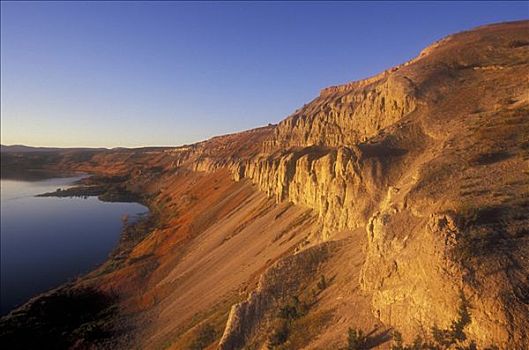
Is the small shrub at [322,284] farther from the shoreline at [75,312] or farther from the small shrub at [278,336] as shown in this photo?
the shoreline at [75,312]

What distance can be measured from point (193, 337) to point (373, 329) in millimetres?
10753

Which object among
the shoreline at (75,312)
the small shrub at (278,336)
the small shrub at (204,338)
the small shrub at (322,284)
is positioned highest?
the small shrub at (322,284)

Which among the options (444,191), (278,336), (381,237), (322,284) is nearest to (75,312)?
(278,336)

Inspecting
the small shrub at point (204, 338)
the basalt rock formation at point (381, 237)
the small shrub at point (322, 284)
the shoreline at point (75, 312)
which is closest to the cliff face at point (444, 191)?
the basalt rock formation at point (381, 237)

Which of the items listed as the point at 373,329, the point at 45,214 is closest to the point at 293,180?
Answer: the point at 373,329

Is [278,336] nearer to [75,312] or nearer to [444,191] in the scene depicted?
[444,191]

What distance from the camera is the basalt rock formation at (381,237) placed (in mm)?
10062

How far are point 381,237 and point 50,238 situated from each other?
54.4 meters

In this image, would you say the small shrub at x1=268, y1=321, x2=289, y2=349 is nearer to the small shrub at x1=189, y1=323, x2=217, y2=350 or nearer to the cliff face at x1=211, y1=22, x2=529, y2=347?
the cliff face at x1=211, y1=22, x2=529, y2=347

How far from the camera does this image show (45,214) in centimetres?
7356

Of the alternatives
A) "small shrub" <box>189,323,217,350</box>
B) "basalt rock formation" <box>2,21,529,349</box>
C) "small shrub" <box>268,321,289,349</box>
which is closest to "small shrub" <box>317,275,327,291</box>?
"basalt rock formation" <box>2,21,529,349</box>

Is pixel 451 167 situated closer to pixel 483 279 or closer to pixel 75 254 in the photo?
pixel 483 279

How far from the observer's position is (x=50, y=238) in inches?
2186

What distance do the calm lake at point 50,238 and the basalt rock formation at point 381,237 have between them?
5.53 meters
